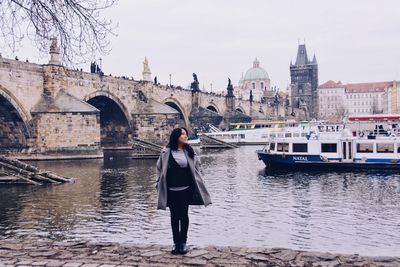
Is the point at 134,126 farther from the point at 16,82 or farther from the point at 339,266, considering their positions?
the point at 339,266

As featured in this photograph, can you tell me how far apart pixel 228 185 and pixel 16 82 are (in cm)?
1878

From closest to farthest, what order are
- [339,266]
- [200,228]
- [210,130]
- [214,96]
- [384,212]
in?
[339,266]
[200,228]
[384,212]
[210,130]
[214,96]

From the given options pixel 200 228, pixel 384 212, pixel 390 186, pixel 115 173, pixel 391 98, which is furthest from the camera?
pixel 391 98

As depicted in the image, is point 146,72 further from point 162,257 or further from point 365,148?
point 162,257

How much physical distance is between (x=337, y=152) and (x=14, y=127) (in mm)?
21363

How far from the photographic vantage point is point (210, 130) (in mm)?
62000

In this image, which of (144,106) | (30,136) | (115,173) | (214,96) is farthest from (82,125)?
(214,96)

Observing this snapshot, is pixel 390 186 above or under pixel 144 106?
under

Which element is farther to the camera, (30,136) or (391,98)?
(391,98)

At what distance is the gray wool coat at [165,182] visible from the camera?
709cm

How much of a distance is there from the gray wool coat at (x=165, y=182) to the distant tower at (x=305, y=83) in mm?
139601

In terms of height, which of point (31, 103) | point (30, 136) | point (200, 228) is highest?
point (31, 103)

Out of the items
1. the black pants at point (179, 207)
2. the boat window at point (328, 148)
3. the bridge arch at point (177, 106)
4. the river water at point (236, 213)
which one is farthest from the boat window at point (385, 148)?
the bridge arch at point (177, 106)

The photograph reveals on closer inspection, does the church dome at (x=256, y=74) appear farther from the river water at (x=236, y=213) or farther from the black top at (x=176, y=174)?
the black top at (x=176, y=174)
